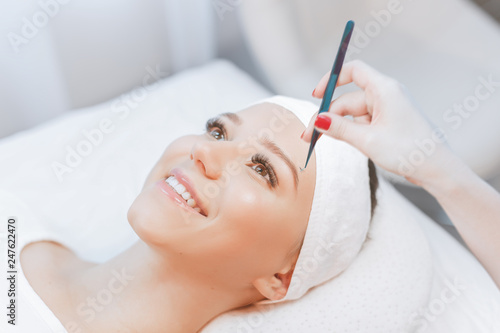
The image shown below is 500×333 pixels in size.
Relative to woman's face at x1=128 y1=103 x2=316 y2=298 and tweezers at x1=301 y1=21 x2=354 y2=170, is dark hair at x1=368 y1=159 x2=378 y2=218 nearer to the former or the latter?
woman's face at x1=128 y1=103 x2=316 y2=298

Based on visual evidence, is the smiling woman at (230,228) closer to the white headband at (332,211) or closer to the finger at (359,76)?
the white headband at (332,211)

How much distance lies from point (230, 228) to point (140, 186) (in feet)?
2.10

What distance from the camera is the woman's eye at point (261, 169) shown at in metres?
1.15

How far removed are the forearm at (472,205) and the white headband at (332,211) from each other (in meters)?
0.22

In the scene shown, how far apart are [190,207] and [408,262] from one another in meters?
0.66

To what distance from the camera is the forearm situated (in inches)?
40.1

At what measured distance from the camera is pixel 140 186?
1646mm

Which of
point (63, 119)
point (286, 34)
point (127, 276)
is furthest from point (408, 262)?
point (63, 119)

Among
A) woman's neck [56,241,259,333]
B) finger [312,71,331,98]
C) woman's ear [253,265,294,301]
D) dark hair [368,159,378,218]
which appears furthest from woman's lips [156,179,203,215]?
dark hair [368,159,378,218]

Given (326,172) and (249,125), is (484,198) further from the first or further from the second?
(249,125)

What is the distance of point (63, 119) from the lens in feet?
5.90

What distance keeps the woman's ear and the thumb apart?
0.42 m

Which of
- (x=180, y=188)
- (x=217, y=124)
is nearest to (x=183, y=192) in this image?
(x=180, y=188)

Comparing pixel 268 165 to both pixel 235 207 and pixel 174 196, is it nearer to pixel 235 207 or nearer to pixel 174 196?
pixel 235 207
